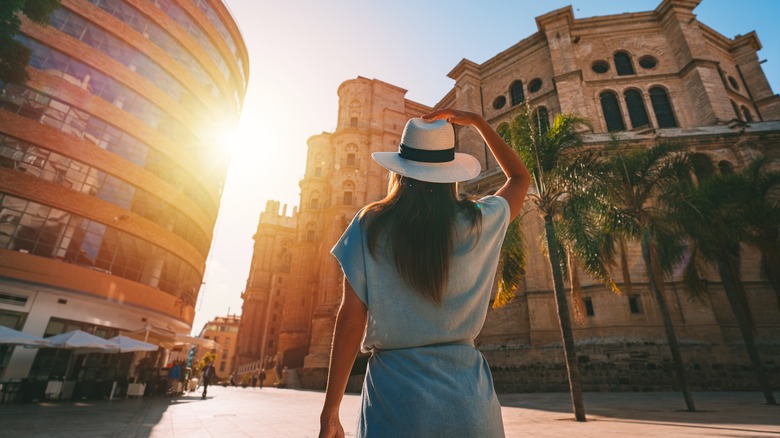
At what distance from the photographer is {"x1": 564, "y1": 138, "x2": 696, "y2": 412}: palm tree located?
10.3 meters

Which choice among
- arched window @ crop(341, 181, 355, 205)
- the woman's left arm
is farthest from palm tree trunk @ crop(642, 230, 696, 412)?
arched window @ crop(341, 181, 355, 205)

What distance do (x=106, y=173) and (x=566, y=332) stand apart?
20.4 m

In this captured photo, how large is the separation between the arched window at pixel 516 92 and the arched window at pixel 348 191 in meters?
15.8

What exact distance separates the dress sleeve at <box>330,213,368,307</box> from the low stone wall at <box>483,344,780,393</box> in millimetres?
17356

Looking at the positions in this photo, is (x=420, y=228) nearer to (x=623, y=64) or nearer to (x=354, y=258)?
(x=354, y=258)

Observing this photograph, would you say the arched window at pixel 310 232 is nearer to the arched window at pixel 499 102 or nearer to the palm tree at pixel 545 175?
the arched window at pixel 499 102

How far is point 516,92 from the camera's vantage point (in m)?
27.4

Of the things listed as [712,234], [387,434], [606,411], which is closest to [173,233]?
[606,411]

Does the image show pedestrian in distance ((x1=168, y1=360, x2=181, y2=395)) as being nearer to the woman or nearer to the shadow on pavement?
the shadow on pavement

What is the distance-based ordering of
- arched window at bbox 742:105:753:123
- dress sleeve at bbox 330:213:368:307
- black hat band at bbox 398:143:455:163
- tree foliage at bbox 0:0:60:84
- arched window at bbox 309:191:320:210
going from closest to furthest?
1. dress sleeve at bbox 330:213:368:307
2. black hat band at bbox 398:143:455:163
3. tree foliage at bbox 0:0:60:84
4. arched window at bbox 742:105:753:123
5. arched window at bbox 309:191:320:210

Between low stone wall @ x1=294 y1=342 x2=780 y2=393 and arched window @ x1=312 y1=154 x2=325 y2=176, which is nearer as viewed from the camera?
low stone wall @ x1=294 y1=342 x2=780 y2=393

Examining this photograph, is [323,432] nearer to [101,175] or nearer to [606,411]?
[606,411]

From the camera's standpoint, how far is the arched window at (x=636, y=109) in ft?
75.3

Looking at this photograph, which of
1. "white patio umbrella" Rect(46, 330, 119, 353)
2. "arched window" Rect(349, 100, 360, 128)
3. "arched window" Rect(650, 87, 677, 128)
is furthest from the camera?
"arched window" Rect(349, 100, 360, 128)
